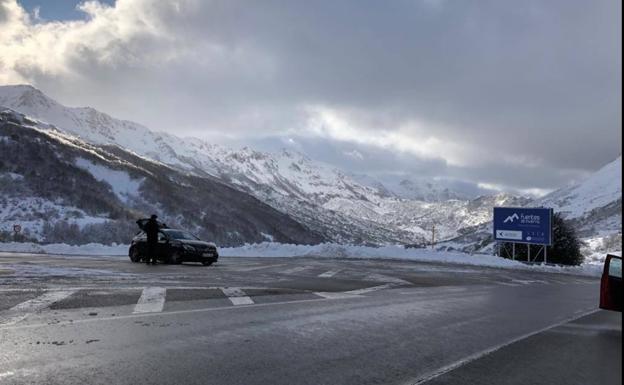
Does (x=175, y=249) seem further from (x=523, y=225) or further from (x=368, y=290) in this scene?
(x=523, y=225)

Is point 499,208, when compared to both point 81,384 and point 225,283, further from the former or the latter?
point 81,384

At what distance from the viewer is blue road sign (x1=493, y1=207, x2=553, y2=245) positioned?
38656 millimetres

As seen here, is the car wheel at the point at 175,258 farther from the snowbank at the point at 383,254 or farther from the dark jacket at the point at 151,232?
the snowbank at the point at 383,254

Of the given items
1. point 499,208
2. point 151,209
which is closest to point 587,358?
point 499,208

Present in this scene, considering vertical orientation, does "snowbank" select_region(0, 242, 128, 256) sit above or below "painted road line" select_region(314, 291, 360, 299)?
above

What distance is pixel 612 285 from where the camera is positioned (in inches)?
337

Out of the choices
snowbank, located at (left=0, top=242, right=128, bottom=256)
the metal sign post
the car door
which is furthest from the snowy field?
the car door

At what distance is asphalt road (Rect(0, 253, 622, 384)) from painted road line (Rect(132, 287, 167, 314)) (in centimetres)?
3

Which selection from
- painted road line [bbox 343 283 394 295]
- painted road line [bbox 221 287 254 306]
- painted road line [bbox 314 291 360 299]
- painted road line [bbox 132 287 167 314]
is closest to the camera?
painted road line [bbox 132 287 167 314]

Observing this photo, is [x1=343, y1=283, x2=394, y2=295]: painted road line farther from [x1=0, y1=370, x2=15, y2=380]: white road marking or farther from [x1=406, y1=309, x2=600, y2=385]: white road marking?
[x1=0, y1=370, x2=15, y2=380]: white road marking

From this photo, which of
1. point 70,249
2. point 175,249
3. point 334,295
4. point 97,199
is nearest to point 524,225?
point 175,249

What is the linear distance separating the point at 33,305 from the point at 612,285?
342 inches

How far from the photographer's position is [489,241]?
16288cm

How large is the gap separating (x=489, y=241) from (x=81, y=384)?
547 feet
